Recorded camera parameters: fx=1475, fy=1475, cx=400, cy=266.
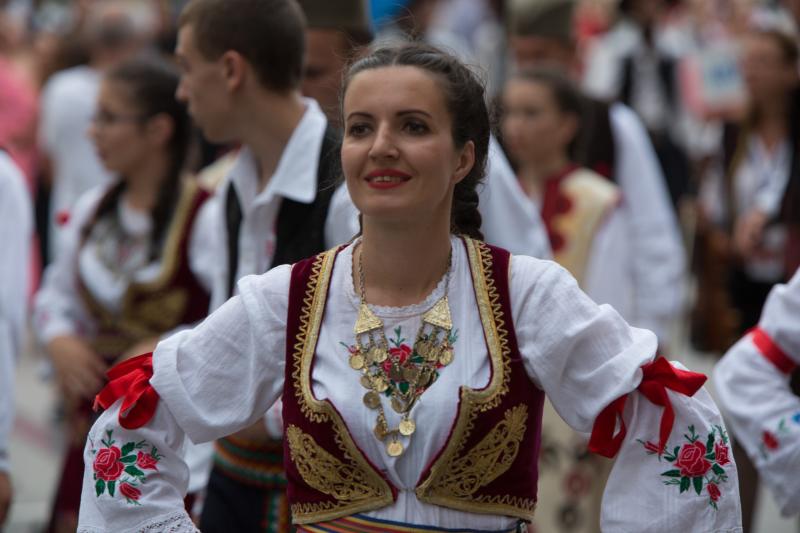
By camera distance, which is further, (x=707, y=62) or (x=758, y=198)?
(x=707, y=62)

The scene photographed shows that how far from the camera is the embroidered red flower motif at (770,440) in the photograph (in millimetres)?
3572

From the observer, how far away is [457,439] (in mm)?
2736

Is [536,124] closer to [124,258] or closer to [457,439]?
[124,258]

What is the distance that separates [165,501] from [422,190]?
2.60ft

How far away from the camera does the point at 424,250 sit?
2.87 m

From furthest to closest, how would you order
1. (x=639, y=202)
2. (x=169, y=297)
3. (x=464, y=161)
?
1. (x=639, y=202)
2. (x=169, y=297)
3. (x=464, y=161)

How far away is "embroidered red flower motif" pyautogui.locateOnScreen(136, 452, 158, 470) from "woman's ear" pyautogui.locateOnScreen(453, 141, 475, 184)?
807 millimetres

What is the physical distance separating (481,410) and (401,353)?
0.19 meters

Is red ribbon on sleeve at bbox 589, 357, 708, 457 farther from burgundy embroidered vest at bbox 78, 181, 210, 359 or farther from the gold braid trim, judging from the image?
burgundy embroidered vest at bbox 78, 181, 210, 359

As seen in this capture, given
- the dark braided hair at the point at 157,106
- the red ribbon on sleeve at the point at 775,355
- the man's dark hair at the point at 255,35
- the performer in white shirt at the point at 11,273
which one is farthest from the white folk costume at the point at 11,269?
the red ribbon on sleeve at the point at 775,355

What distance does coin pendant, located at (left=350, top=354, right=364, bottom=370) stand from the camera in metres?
2.80

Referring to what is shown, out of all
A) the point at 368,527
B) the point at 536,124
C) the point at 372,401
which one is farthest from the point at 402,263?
the point at 536,124

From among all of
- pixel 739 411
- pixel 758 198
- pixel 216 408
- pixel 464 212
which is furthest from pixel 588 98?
pixel 216 408

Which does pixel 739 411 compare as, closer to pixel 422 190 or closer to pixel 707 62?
pixel 422 190
